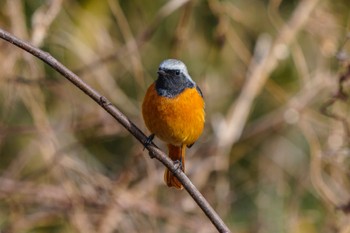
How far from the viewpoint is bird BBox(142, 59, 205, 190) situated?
145 inches

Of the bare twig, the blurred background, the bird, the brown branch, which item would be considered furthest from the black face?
the bare twig

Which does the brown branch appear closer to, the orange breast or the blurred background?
the orange breast

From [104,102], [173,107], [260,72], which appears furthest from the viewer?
[260,72]

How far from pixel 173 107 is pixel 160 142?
2.01 m

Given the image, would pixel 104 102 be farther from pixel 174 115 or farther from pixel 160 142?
pixel 160 142

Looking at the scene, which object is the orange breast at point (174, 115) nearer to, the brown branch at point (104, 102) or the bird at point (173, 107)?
the bird at point (173, 107)

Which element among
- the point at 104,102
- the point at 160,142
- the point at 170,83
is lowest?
the point at 104,102

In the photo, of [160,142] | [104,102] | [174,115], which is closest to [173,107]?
[174,115]

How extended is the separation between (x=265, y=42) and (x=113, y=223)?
1906 millimetres

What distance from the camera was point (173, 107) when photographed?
3.72 m

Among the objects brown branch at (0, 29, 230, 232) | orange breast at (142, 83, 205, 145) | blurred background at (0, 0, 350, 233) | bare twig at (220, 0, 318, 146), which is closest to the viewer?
brown branch at (0, 29, 230, 232)

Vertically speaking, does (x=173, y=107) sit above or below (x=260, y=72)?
below

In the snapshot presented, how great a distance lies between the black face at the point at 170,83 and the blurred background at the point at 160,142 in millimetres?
1207

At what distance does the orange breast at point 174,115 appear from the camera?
368cm
